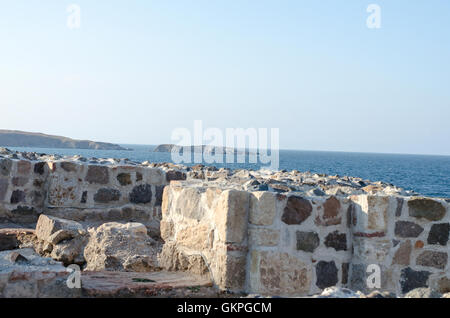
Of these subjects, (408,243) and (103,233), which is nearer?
(408,243)

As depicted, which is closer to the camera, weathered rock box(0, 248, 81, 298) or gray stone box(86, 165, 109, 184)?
weathered rock box(0, 248, 81, 298)

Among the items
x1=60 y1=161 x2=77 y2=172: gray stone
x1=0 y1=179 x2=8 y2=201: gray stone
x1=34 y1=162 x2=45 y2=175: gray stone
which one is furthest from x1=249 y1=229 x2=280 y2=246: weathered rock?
x1=0 y1=179 x2=8 y2=201: gray stone

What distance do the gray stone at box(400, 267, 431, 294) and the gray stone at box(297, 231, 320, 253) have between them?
2.55 feet

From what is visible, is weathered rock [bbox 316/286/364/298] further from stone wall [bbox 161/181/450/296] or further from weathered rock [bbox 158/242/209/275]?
weathered rock [bbox 158/242/209/275]

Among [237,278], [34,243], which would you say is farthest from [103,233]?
[237,278]

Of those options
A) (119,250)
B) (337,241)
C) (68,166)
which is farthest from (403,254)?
(68,166)

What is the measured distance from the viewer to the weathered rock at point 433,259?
170 inches

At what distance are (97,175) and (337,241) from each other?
4.20 meters

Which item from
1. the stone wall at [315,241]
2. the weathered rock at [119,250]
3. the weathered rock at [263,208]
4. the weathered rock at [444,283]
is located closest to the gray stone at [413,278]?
Result: the stone wall at [315,241]

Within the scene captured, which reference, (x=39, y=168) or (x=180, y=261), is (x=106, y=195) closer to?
(x=39, y=168)

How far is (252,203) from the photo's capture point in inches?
162

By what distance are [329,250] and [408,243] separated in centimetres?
66

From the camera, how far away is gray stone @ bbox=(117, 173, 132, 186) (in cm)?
754
